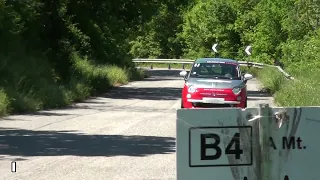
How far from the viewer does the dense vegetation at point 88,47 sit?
2473cm

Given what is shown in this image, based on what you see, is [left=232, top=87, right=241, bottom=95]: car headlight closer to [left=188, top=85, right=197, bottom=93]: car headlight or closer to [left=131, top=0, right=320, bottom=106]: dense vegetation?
[left=188, top=85, right=197, bottom=93]: car headlight

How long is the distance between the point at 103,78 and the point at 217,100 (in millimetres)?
15678

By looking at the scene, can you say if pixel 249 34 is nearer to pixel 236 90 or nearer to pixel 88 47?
pixel 88 47

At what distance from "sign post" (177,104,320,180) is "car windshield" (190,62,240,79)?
1651 cm

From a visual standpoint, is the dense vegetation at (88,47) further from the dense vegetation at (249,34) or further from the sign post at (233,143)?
the sign post at (233,143)

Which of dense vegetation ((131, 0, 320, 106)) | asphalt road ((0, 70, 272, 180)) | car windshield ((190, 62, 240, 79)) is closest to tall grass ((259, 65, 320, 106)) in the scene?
dense vegetation ((131, 0, 320, 106))

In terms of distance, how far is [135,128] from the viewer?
17531 millimetres

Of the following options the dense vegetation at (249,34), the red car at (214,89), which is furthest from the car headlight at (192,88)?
the dense vegetation at (249,34)

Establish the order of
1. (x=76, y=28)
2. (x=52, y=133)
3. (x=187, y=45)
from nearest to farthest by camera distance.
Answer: (x=52, y=133) < (x=76, y=28) < (x=187, y=45)

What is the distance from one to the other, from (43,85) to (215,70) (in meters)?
7.80


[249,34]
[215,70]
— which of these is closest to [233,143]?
[215,70]

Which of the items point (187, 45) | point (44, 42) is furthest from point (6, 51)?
point (187, 45)

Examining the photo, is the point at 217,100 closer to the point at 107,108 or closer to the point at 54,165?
the point at 107,108

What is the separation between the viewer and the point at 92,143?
14359 mm
